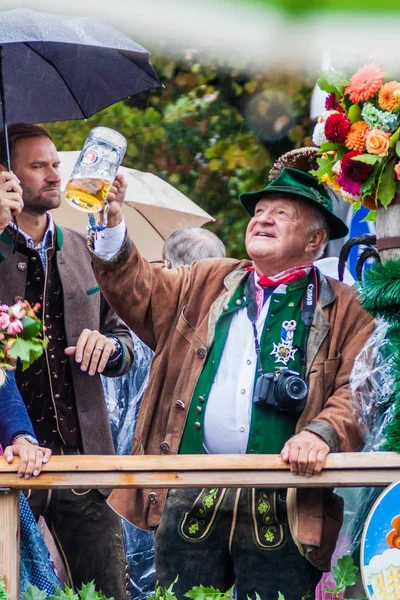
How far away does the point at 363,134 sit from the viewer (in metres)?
2.68

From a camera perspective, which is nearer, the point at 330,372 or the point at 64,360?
the point at 330,372

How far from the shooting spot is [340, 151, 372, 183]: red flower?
8.81ft

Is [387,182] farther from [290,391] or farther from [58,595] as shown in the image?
[58,595]

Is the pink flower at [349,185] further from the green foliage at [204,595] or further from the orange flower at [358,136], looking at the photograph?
the green foliage at [204,595]

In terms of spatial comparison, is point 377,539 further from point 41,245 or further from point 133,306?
point 41,245

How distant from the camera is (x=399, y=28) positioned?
1.58 ft

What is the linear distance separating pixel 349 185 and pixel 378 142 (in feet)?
0.60

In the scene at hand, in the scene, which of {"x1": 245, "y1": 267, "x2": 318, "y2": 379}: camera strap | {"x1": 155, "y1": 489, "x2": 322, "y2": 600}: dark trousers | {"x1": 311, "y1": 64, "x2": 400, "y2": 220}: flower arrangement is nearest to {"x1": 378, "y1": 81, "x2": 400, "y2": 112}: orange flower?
{"x1": 311, "y1": 64, "x2": 400, "y2": 220}: flower arrangement

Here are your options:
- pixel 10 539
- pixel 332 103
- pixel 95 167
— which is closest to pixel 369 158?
pixel 332 103

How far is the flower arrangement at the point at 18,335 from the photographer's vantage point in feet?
8.10

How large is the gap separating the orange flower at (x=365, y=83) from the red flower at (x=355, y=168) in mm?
175

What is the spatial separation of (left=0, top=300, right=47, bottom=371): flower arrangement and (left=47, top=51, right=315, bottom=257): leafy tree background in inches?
210

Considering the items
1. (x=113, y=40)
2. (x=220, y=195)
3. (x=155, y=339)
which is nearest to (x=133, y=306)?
(x=155, y=339)

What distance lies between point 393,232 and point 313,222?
62 centimetres
